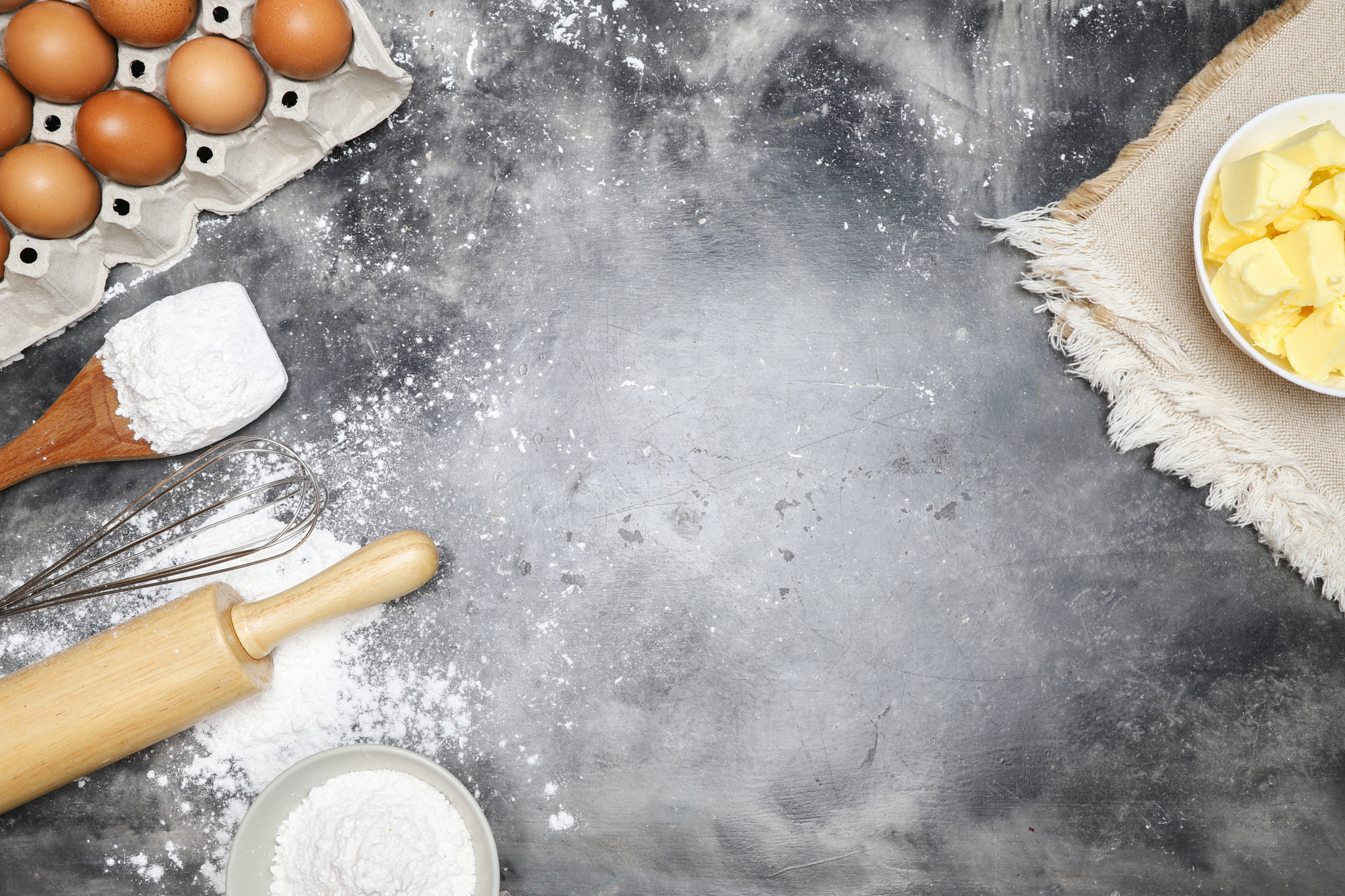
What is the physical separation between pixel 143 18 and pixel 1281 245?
52.3 inches

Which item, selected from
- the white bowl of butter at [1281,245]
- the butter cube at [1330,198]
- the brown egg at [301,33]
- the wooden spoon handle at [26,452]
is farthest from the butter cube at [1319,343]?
the wooden spoon handle at [26,452]

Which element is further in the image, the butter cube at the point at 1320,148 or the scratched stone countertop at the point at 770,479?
the scratched stone countertop at the point at 770,479

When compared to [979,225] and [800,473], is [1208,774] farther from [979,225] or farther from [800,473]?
[979,225]

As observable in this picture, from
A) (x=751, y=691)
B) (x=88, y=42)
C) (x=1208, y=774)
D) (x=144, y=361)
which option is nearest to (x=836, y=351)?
(x=751, y=691)

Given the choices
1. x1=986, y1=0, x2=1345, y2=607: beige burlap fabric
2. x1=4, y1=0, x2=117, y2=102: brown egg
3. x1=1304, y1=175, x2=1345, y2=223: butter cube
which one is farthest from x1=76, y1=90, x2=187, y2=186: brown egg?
x1=1304, y1=175, x2=1345, y2=223: butter cube

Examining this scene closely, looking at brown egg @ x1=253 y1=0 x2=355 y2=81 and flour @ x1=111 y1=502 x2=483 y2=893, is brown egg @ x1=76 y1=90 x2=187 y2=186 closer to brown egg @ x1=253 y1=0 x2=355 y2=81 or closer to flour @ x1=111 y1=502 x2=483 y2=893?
brown egg @ x1=253 y1=0 x2=355 y2=81

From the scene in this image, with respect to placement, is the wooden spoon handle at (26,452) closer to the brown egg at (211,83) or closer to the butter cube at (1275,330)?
the brown egg at (211,83)

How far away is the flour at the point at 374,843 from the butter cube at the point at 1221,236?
1.10 metres

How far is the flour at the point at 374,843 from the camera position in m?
0.86

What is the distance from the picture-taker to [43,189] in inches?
36.1

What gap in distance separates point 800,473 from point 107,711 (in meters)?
0.83

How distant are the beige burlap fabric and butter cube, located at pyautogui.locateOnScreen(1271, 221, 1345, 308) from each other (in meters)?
0.12

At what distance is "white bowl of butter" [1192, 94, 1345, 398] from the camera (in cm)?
87

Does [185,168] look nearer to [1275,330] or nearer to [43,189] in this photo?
[43,189]
